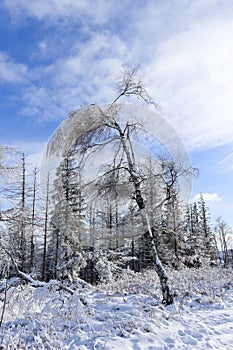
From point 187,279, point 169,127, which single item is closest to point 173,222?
point 187,279

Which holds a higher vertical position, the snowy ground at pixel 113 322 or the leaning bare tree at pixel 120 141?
the leaning bare tree at pixel 120 141

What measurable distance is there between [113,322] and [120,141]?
5.14 meters

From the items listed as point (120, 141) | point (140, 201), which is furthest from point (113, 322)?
point (120, 141)

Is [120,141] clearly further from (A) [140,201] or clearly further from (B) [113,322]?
(B) [113,322]

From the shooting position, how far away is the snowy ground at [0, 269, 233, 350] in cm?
468

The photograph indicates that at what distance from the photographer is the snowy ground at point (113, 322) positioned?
4.68m

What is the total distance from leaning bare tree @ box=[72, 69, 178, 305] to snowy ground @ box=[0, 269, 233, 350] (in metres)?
1.58

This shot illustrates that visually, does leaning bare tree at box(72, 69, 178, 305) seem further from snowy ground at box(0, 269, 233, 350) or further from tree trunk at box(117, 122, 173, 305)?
snowy ground at box(0, 269, 233, 350)

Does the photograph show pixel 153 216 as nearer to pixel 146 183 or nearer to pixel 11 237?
pixel 146 183

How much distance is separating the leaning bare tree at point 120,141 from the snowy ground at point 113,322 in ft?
5.19

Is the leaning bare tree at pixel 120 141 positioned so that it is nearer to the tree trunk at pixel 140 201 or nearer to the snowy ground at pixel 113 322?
the tree trunk at pixel 140 201

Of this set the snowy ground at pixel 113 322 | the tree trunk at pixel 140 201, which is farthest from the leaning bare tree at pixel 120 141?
the snowy ground at pixel 113 322

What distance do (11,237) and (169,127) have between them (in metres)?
5.63

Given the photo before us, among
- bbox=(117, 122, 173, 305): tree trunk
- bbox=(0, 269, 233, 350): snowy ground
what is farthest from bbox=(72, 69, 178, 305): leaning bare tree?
bbox=(0, 269, 233, 350): snowy ground
